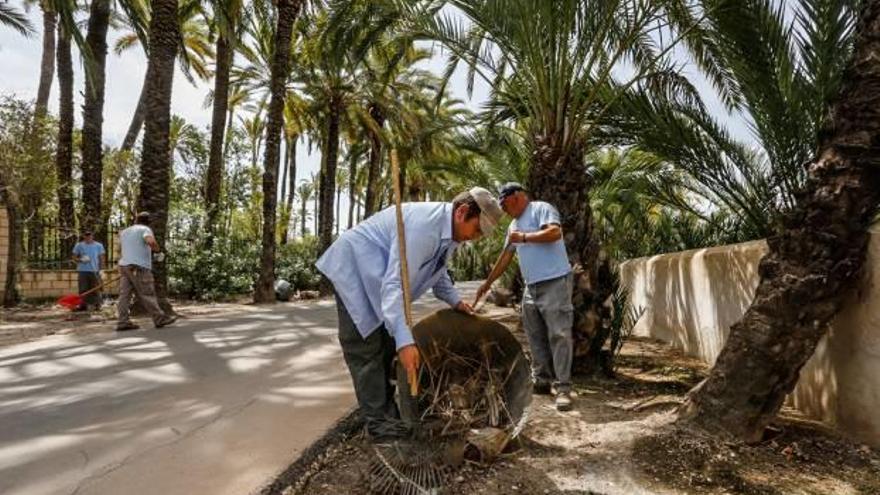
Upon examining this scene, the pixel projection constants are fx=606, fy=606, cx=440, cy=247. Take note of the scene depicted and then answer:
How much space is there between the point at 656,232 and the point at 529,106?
21.1 ft

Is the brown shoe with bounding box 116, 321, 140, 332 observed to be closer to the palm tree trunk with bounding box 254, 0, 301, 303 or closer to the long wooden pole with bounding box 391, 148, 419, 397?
the palm tree trunk with bounding box 254, 0, 301, 303

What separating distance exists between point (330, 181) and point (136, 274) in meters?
11.7

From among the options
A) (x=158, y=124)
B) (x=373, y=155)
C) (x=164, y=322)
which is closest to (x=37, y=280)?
(x=158, y=124)

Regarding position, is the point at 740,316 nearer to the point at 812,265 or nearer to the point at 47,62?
the point at 812,265

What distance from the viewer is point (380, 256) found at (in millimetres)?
3180

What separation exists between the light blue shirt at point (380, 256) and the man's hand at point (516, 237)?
110 centimetres

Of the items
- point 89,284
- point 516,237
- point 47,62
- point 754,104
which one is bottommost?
point 89,284

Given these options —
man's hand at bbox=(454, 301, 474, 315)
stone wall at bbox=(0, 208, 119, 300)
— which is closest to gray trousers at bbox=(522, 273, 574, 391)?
man's hand at bbox=(454, 301, 474, 315)

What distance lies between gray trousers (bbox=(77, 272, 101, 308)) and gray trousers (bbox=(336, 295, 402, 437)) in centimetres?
961

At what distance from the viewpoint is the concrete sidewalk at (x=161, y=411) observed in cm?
268

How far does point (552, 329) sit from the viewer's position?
4328mm

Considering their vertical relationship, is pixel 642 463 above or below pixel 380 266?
below

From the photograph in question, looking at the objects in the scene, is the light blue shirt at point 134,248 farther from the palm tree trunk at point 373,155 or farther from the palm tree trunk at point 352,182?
the palm tree trunk at point 352,182

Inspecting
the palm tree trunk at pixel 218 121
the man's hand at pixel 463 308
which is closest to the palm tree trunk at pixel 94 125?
the palm tree trunk at pixel 218 121
